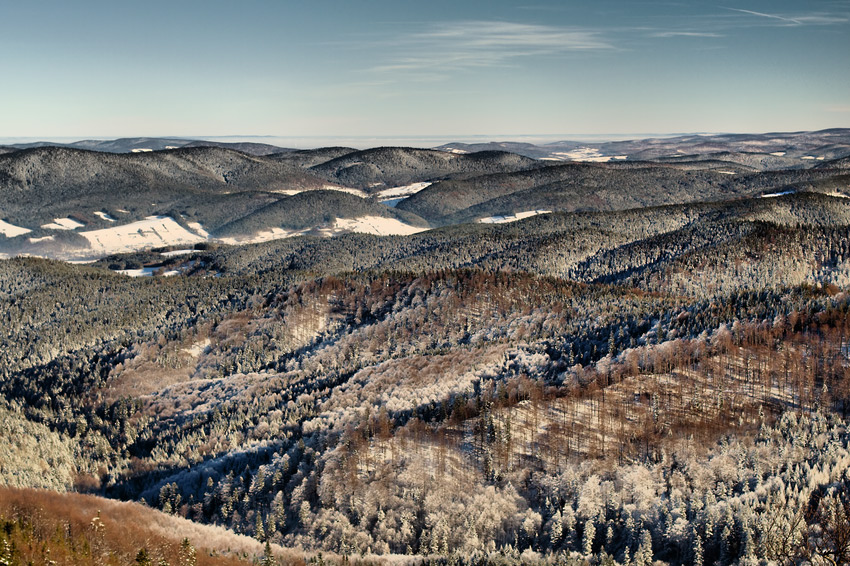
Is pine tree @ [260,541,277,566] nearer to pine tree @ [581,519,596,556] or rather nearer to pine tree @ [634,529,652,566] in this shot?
pine tree @ [581,519,596,556]

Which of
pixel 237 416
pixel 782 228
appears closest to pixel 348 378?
pixel 237 416

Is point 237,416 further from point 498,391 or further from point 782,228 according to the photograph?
point 782,228

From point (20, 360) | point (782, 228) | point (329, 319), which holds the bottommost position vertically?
point (20, 360)

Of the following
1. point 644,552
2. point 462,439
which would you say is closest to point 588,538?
point 644,552

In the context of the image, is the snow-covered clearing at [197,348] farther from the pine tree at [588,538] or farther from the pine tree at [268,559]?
the pine tree at [588,538]

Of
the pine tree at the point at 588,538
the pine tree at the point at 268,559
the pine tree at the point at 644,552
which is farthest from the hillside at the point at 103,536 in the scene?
the pine tree at the point at 644,552

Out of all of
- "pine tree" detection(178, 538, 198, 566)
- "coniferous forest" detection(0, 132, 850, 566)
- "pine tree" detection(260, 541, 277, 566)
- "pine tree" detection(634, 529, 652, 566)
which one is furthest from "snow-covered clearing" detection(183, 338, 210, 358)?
"pine tree" detection(634, 529, 652, 566)

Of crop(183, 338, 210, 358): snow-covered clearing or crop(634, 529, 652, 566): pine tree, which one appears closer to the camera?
crop(634, 529, 652, 566): pine tree

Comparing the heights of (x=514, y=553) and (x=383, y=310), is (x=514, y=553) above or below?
below

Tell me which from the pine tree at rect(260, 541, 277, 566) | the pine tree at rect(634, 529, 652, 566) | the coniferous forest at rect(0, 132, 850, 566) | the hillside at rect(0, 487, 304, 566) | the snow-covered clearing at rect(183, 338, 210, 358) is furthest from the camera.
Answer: the snow-covered clearing at rect(183, 338, 210, 358)

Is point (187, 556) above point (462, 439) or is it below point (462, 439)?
below

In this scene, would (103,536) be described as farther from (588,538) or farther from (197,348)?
(197,348)
